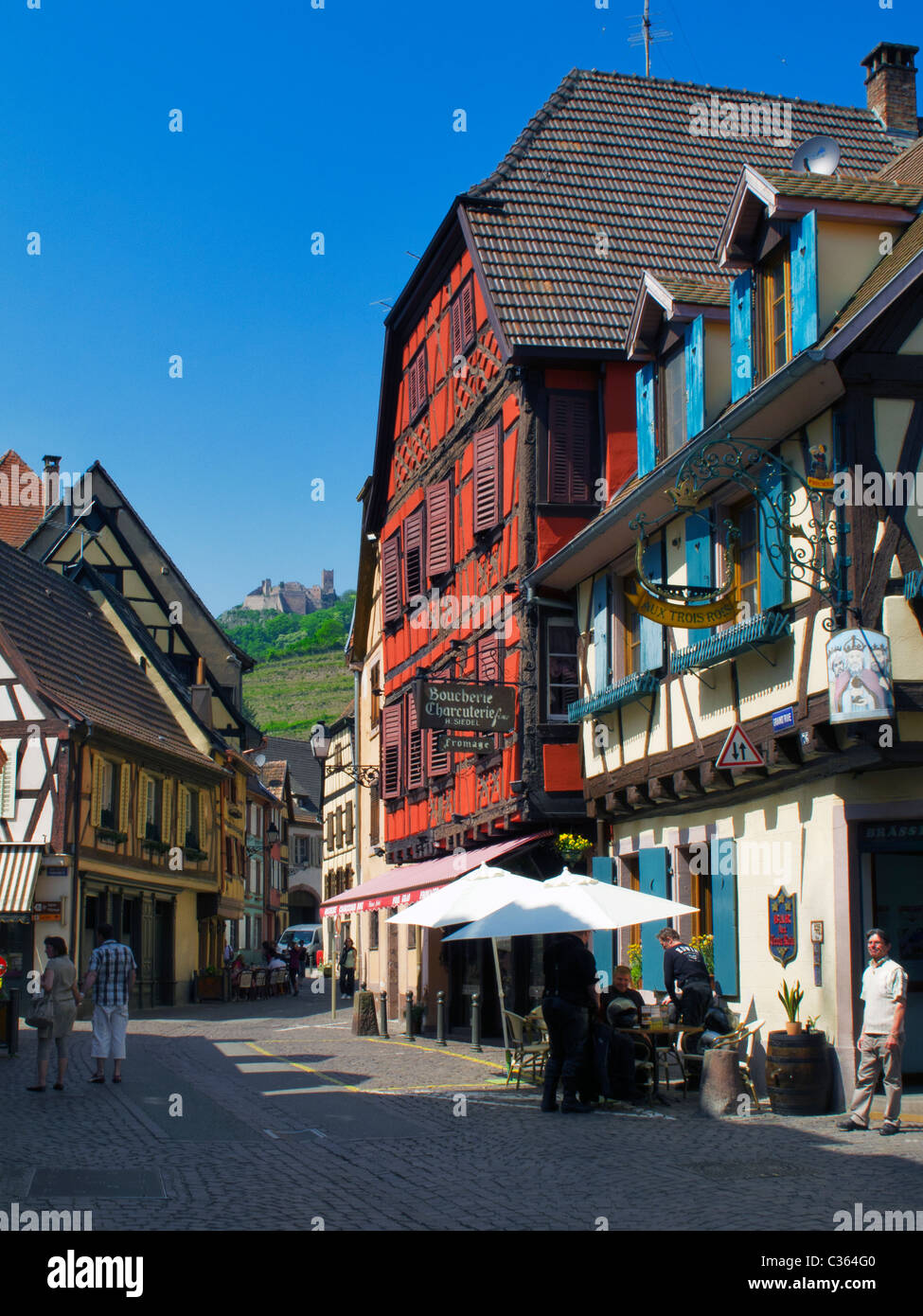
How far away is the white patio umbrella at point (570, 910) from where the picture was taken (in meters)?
14.3

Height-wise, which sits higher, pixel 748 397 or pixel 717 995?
pixel 748 397

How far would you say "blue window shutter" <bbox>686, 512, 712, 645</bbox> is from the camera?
53.2 ft

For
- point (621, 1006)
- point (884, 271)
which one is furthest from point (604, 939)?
point (884, 271)

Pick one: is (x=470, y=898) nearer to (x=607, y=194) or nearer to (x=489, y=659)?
(x=489, y=659)

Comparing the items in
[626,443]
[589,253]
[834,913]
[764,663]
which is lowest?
[834,913]

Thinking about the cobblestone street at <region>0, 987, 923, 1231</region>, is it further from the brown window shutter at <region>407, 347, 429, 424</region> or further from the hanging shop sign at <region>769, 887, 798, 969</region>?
the brown window shutter at <region>407, 347, 429, 424</region>

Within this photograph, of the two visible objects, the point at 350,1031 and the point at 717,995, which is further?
the point at 350,1031

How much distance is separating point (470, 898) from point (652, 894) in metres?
2.67

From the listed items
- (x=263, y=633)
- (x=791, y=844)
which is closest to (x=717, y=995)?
(x=791, y=844)

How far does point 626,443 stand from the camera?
833 inches

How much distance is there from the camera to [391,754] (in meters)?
29.7
